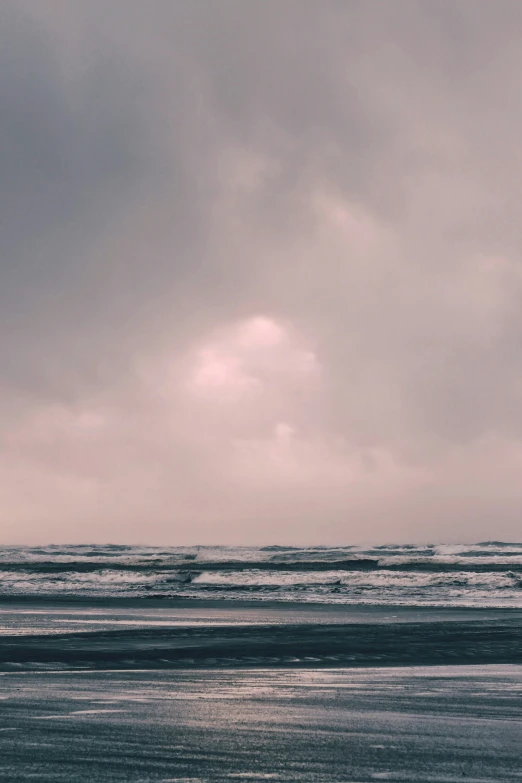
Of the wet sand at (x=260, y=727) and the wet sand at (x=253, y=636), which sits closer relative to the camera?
the wet sand at (x=260, y=727)

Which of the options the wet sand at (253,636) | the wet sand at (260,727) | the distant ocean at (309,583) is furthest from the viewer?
the distant ocean at (309,583)

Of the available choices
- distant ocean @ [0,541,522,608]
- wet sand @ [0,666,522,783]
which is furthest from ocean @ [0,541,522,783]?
distant ocean @ [0,541,522,608]

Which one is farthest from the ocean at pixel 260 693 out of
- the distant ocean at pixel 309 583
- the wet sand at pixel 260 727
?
the distant ocean at pixel 309 583

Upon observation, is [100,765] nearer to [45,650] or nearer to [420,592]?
[45,650]

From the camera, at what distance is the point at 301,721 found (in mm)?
9656

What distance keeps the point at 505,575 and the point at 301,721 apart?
44865 mm

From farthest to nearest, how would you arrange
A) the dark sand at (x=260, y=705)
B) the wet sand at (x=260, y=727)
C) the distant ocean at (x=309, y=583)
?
the distant ocean at (x=309, y=583), the dark sand at (x=260, y=705), the wet sand at (x=260, y=727)

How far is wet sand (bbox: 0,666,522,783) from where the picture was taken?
7.27 meters

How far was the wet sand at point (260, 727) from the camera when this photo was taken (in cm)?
727

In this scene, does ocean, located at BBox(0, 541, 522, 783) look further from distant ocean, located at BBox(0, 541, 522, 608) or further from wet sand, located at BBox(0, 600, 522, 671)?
distant ocean, located at BBox(0, 541, 522, 608)

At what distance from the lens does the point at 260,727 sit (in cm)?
924

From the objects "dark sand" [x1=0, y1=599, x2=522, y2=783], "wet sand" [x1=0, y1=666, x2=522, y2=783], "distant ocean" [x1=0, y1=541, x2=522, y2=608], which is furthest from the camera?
"distant ocean" [x1=0, y1=541, x2=522, y2=608]

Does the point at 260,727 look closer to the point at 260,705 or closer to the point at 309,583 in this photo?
the point at 260,705

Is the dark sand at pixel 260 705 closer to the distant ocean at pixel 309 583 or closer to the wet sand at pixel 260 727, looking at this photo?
the wet sand at pixel 260 727
